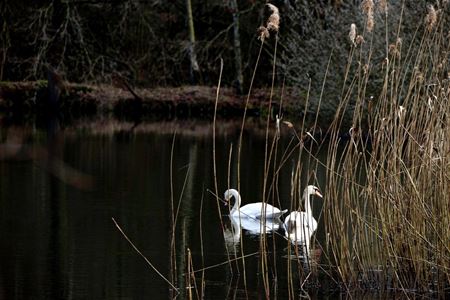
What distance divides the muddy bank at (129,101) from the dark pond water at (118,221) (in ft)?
36.1

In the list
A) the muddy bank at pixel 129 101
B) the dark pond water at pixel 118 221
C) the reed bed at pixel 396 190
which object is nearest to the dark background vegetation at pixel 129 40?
the muddy bank at pixel 129 101

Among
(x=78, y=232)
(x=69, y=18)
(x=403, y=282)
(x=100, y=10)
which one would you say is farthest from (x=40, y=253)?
(x=100, y=10)

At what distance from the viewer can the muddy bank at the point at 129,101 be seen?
1241 inches

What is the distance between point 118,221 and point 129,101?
2069 centimetres

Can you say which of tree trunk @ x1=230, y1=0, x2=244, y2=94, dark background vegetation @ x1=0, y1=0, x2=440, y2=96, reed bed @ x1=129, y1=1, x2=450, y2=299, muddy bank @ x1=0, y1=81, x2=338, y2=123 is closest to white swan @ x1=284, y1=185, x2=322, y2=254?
reed bed @ x1=129, y1=1, x2=450, y2=299

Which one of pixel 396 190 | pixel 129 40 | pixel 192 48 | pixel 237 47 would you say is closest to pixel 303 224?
pixel 396 190

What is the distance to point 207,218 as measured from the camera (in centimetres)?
1177

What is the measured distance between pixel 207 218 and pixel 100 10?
2285 cm

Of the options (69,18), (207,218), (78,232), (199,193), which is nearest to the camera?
(78,232)

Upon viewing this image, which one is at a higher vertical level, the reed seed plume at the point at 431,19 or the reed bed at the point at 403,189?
the reed seed plume at the point at 431,19

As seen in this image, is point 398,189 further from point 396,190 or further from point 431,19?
point 431,19

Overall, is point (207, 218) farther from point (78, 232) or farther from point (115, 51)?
point (115, 51)

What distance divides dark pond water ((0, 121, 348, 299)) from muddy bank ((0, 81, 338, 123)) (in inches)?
433

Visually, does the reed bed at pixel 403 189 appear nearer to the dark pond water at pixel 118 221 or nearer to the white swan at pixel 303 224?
the white swan at pixel 303 224
